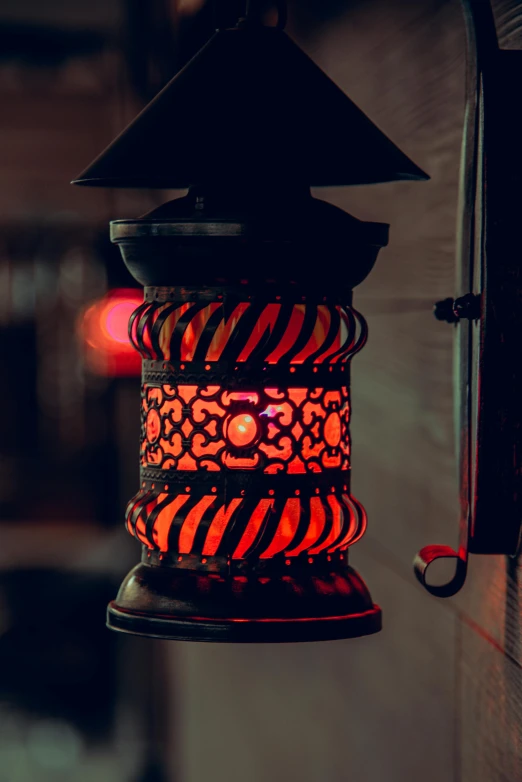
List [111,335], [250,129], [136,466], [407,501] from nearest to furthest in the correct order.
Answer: [250,129] < [407,501] < [111,335] < [136,466]

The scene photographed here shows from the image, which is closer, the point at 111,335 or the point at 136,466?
the point at 111,335

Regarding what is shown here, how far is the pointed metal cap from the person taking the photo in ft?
2.65

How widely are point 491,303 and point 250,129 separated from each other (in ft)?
0.67

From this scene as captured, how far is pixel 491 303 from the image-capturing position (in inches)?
33.3

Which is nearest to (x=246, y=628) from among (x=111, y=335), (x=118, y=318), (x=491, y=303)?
(x=491, y=303)

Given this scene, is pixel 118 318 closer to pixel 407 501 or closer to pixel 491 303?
pixel 407 501

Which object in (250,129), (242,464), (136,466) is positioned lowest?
(136,466)

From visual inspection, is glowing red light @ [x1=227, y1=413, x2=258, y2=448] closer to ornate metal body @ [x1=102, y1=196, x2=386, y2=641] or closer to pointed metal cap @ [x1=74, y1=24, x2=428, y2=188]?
ornate metal body @ [x1=102, y1=196, x2=386, y2=641]

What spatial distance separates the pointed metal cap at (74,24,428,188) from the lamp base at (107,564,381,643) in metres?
0.28

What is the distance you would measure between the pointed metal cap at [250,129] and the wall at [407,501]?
0.17 m

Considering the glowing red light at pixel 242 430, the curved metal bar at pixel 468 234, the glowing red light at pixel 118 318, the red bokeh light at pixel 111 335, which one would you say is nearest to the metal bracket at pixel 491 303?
the curved metal bar at pixel 468 234

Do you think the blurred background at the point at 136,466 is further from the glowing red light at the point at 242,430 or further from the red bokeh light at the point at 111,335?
the glowing red light at the point at 242,430

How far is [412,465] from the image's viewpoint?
133 centimetres

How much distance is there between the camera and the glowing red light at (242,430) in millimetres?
846
